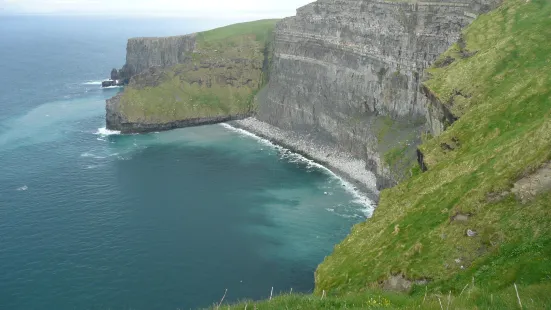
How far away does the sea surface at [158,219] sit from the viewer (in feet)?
239

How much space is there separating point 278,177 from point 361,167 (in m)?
21.4

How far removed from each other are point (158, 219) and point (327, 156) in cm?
5436

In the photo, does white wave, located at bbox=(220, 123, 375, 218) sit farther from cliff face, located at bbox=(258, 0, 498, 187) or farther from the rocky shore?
cliff face, located at bbox=(258, 0, 498, 187)

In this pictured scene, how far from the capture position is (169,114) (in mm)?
171000

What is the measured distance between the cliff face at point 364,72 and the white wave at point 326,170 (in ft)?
21.9

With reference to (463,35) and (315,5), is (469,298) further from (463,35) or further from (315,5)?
(315,5)

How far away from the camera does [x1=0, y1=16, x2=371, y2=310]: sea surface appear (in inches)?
2867

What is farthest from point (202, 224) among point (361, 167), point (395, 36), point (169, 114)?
point (169, 114)

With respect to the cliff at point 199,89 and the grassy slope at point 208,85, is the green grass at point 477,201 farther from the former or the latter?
the grassy slope at point 208,85

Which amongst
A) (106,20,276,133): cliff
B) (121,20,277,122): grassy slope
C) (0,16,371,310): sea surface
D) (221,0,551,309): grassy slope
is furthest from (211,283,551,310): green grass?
(121,20,277,122): grassy slope

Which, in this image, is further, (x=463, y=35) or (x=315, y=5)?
(x=315, y=5)

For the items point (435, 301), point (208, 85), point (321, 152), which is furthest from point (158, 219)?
point (208, 85)

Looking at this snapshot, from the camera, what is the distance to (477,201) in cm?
4253

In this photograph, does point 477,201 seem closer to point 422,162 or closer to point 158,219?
point 422,162
